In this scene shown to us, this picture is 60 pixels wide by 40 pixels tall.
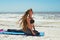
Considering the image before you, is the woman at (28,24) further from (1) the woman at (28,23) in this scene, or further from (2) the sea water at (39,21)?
(2) the sea water at (39,21)

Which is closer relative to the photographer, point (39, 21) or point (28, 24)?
point (28, 24)

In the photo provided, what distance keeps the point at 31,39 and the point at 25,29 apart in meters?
1.12

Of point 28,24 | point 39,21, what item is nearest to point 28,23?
point 28,24

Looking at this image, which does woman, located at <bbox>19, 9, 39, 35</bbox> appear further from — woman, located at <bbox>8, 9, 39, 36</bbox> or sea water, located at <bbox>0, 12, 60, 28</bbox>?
sea water, located at <bbox>0, 12, 60, 28</bbox>

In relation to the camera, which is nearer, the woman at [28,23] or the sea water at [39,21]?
the woman at [28,23]

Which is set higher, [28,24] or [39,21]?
[28,24]

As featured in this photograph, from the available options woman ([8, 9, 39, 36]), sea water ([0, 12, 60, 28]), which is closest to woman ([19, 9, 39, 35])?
woman ([8, 9, 39, 36])

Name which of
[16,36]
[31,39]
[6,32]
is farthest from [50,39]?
[6,32]

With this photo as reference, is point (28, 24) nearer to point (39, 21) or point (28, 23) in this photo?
point (28, 23)

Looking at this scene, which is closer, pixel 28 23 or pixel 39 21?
pixel 28 23

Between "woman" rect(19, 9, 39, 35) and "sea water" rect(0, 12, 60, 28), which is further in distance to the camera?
"sea water" rect(0, 12, 60, 28)

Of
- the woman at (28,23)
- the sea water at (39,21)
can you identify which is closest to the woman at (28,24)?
the woman at (28,23)

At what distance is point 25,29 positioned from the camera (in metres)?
9.93

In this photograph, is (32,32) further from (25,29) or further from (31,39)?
(31,39)
